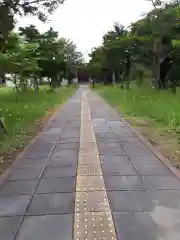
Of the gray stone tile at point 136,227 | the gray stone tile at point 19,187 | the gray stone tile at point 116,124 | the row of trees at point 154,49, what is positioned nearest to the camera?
the gray stone tile at point 136,227

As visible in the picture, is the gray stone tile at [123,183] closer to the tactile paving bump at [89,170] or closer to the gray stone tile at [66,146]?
the tactile paving bump at [89,170]

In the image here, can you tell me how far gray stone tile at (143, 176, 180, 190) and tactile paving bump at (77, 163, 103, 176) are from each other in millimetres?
845

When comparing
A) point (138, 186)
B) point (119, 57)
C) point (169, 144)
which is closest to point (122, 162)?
point (138, 186)

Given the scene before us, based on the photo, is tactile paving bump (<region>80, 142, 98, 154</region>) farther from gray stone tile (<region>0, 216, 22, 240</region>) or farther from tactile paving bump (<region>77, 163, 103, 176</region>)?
gray stone tile (<region>0, 216, 22, 240</region>)

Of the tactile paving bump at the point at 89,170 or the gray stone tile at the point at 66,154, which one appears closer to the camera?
the tactile paving bump at the point at 89,170

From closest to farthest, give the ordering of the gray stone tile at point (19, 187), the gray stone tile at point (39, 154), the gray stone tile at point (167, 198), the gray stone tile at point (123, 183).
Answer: the gray stone tile at point (167, 198) < the gray stone tile at point (19, 187) < the gray stone tile at point (123, 183) < the gray stone tile at point (39, 154)

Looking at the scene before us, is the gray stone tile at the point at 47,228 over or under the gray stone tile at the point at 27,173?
over

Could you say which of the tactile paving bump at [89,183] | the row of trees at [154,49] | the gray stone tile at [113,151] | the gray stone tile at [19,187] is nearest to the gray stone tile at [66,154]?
the gray stone tile at [113,151]

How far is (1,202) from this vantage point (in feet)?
16.0

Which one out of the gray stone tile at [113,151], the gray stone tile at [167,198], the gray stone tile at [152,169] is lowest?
the gray stone tile at [113,151]

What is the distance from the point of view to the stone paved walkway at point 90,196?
12.8 feet

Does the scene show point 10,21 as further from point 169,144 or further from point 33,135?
point 169,144

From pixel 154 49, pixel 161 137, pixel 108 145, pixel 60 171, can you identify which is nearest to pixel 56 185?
pixel 60 171

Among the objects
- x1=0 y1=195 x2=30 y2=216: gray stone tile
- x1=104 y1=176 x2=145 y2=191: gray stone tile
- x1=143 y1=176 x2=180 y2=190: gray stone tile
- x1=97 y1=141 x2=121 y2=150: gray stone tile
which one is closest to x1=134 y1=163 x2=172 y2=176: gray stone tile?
x1=143 y1=176 x2=180 y2=190: gray stone tile
